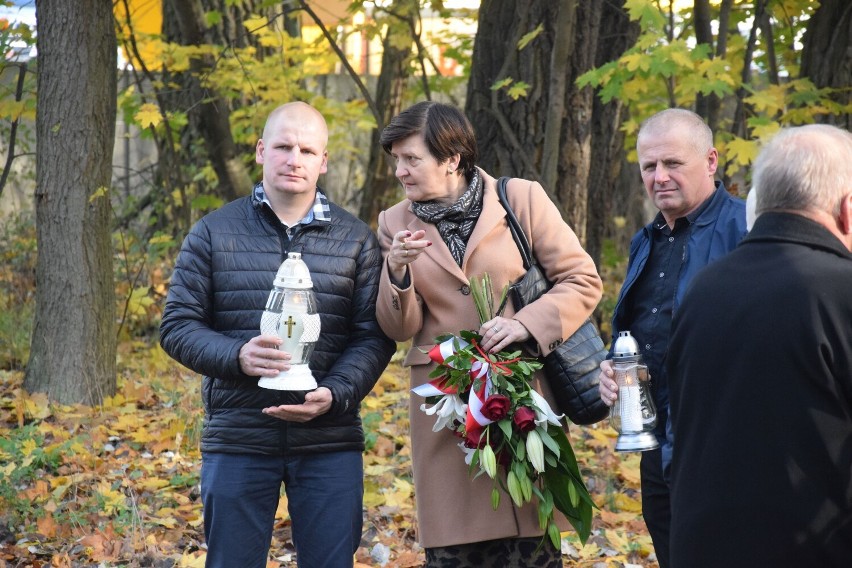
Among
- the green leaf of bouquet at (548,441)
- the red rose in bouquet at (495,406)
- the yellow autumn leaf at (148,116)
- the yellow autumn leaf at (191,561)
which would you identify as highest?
the yellow autumn leaf at (148,116)

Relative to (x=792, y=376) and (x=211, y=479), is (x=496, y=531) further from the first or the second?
(x=792, y=376)

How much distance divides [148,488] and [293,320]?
2.91m

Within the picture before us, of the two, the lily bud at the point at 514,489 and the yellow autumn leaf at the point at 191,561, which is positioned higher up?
the lily bud at the point at 514,489

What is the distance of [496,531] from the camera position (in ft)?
11.9

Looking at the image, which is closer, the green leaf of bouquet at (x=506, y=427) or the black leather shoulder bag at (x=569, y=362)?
the green leaf of bouquet at (x=506, y=427)

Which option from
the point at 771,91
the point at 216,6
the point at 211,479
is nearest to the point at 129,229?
the point at 216,6

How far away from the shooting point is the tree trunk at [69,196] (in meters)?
7.32

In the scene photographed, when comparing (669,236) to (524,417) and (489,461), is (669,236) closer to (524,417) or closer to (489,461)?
(524,417)

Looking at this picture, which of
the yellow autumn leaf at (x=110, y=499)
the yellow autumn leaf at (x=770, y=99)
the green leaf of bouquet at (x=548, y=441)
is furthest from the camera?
the yellow autumn leaf at (x=770, y=99)

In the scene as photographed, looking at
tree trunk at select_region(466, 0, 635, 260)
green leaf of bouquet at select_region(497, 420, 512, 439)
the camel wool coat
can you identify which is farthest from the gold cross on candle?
tree trunk at select_region(466, 0, 635, 260)

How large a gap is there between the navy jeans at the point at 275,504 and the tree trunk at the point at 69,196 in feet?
13.6

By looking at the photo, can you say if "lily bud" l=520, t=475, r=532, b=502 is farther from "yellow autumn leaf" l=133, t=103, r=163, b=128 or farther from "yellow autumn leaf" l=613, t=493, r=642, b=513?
"yellow autumn leaf" l=133, t=103, r=163, b=128

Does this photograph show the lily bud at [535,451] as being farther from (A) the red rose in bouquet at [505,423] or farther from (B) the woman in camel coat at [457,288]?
(B) the woman in camel coat at [457,288]

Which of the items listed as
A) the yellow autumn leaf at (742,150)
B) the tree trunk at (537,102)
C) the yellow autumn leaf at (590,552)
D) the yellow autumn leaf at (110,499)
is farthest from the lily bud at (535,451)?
the yellow autumn leaf at (742,150)
